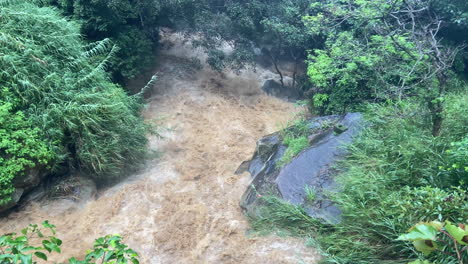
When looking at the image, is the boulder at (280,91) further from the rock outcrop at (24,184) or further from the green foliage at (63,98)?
the rock outcrop at (24,184)

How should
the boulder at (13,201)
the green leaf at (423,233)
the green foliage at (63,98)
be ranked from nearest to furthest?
the green leaf at (423,233), the boulder at (13,201), the green foliage at (63,98)

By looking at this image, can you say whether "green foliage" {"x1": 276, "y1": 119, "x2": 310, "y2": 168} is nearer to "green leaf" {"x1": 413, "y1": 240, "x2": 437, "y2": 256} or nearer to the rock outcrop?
the rock outcrop

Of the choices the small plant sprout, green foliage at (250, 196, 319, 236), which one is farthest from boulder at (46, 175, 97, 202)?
the small plant sprout

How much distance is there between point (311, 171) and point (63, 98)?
4.65 meters

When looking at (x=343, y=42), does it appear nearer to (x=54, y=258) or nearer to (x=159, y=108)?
(x=159, y=108)

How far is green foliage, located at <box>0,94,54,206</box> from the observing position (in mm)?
5477

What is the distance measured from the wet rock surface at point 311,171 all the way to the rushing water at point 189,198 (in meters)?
0.43

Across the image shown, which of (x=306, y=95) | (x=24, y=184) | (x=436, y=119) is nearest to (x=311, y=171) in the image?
(x=436, y=119)

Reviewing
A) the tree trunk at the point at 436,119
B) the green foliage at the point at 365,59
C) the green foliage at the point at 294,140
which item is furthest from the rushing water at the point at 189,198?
the tree trunk at the point at 436,119

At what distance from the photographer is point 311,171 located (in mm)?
5770

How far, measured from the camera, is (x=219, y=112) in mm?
9336

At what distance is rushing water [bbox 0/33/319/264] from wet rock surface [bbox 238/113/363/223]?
43 centimetres

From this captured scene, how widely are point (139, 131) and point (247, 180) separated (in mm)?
2411

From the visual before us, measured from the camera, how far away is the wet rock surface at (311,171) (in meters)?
5.25
